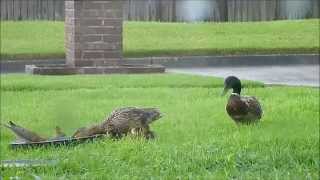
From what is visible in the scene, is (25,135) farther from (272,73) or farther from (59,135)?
(272,73)

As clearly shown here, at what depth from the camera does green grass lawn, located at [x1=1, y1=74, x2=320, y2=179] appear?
19.7 ft

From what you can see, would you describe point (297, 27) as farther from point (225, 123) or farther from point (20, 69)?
point (225, 123)

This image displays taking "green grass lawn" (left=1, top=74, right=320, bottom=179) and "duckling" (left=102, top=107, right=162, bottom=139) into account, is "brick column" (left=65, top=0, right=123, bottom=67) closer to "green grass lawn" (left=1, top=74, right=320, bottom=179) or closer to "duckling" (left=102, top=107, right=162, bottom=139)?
"green grass lawn" (left=1, top=74, right=320, bottom=179)

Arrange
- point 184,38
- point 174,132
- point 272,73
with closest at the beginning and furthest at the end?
point 174,132, point 272,73, point 184,38

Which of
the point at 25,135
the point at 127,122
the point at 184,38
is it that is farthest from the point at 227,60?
the point at 25,135

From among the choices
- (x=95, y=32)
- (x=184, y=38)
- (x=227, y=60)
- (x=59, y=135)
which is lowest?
(x=227, y=60)

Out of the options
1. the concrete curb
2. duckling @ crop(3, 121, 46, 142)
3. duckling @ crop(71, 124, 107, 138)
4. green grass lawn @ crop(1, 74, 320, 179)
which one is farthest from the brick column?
duckling @ crop(3, 121, 46, 142)

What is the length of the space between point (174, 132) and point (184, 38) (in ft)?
49.2

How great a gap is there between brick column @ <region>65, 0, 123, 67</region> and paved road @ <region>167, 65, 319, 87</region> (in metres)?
2.47

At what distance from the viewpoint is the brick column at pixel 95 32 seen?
15.3 meters

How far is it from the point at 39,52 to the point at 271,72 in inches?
228

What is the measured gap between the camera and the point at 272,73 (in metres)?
17.8

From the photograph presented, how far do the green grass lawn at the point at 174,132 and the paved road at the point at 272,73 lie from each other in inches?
117

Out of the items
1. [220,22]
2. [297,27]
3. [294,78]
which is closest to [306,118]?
[294,78]
